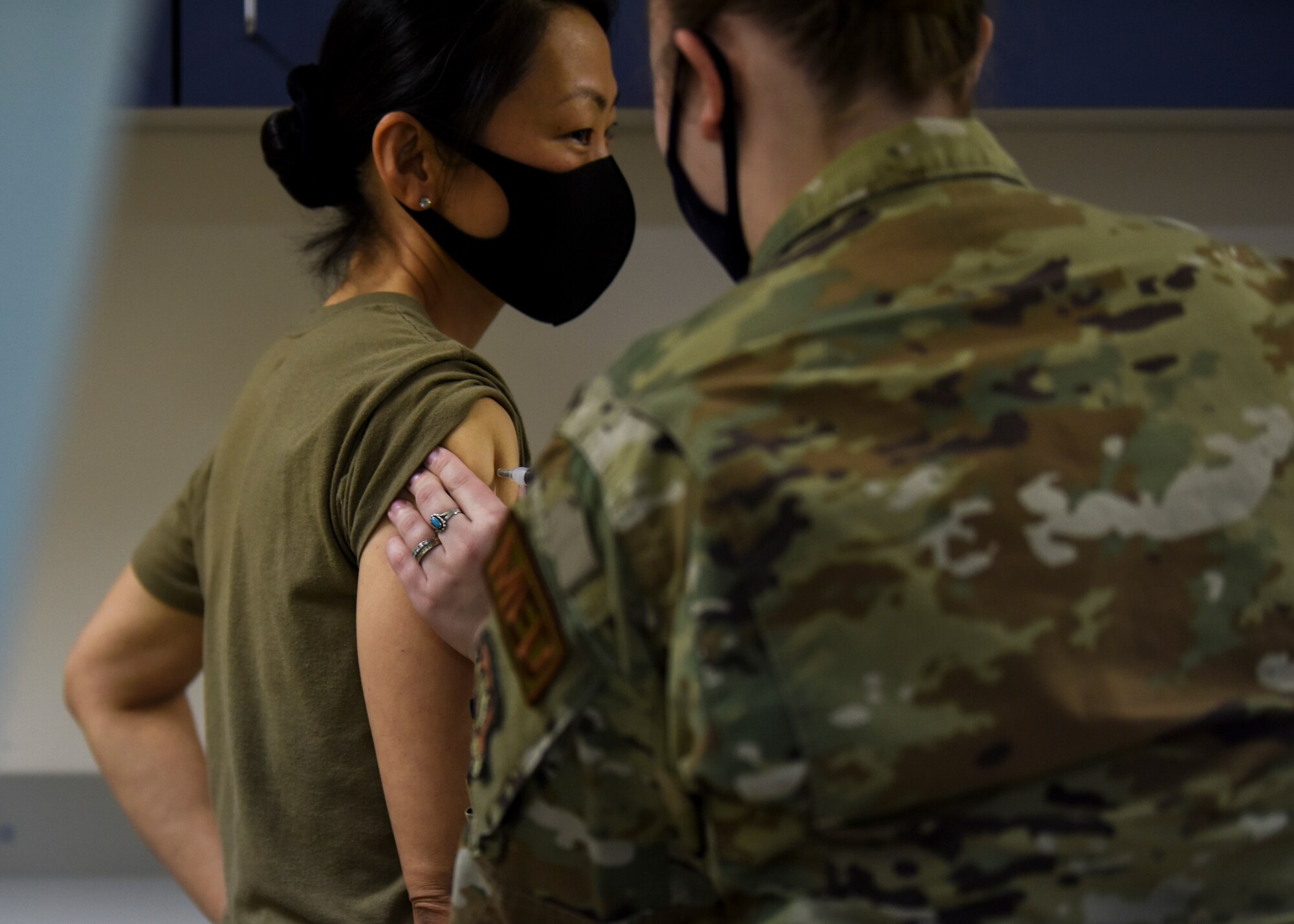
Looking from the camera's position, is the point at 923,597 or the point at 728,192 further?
the point at 728,192

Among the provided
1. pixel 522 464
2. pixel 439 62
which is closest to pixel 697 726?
pixel 522 464

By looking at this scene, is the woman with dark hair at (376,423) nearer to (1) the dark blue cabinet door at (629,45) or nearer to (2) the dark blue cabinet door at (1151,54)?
(1) the dark blue cabinet door at (629,45)

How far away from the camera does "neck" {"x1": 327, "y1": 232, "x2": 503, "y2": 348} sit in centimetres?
107

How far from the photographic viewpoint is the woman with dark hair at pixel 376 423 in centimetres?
89

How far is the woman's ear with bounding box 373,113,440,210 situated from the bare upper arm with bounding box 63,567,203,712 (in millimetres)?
524

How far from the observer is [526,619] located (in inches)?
23.5

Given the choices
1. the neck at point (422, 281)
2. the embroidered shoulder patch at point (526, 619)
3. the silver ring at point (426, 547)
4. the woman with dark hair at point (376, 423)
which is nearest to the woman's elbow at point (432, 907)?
the woman with dark hair at point (376, 423)

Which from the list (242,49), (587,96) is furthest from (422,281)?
(242,49)

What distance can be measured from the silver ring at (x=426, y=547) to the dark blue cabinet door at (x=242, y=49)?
846mm

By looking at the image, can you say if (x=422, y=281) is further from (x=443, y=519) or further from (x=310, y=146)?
(x=443, y=519)

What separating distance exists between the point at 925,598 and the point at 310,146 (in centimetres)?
76

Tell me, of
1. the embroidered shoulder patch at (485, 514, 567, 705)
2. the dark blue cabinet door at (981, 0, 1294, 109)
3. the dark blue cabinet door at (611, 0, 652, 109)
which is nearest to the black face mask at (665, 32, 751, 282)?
the embroidered shoulder patch at (485, 514, 567, 705)

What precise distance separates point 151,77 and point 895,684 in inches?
53.0

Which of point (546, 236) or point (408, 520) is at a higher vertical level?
point (546, 236)
